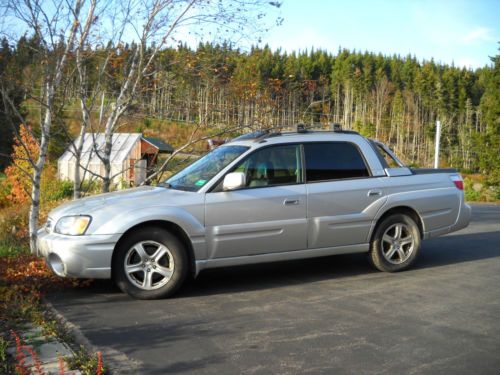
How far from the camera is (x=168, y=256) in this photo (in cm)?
586

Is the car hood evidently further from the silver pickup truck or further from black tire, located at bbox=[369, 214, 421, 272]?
black tire, located at bbox=[369, 214, 421, 272]

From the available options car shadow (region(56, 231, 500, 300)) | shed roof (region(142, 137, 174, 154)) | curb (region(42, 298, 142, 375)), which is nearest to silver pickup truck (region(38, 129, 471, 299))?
car shadow (region(56, 231, 500, 300))

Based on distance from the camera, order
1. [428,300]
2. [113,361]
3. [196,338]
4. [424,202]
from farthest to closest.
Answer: [424,202]
[428,300]
[196,338]
[113,361]

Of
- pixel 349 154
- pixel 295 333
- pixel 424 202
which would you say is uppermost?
pixel 349 154

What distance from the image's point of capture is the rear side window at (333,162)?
6.70 meters

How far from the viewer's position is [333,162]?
22.5ft

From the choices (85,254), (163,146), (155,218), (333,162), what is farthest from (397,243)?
(163,146)

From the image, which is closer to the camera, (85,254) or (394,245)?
(85,254)

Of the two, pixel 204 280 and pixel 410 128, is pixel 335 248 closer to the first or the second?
pixel 204 280

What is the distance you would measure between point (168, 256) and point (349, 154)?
2654 millimetres

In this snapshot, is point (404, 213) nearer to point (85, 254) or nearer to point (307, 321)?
point (307, 321)

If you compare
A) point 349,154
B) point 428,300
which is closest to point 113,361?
point 428,300

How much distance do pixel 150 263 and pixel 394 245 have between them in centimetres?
317

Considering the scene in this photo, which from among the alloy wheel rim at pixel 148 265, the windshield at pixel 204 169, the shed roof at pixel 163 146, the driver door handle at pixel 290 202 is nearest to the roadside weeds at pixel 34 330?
the alloy wheel rim at pixel 148 265
